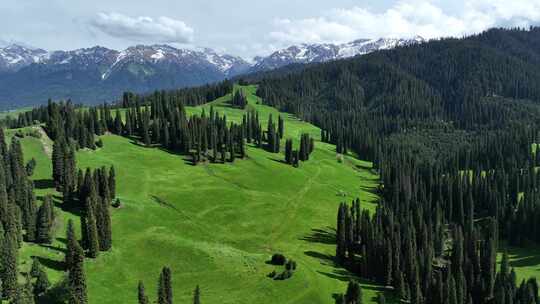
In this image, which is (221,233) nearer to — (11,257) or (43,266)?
(43,266)

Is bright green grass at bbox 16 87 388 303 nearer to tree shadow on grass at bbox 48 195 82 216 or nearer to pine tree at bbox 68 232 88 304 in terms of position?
tree shadow on grass at bbox 48 195 82 216

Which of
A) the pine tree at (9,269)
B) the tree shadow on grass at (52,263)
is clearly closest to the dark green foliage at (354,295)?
the tree shadow on grass at (52,263)

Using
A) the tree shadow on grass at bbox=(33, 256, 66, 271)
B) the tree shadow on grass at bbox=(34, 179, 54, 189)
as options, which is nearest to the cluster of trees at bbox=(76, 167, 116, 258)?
the tree shadow on grass at bbox=(33, 256, 66, 271)

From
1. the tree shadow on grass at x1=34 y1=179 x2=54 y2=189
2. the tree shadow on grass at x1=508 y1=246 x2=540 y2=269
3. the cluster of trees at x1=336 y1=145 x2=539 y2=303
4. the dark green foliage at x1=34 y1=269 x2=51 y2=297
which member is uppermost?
the tree shadow on grass at x1=34 y1=179 x2=54 y2=189

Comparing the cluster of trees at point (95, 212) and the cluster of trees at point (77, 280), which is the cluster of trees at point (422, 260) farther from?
the cluster of trees at point (77, 280)

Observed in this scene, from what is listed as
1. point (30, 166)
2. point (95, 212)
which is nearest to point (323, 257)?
point (95, 212)

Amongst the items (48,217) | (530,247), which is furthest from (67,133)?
(530,247)
